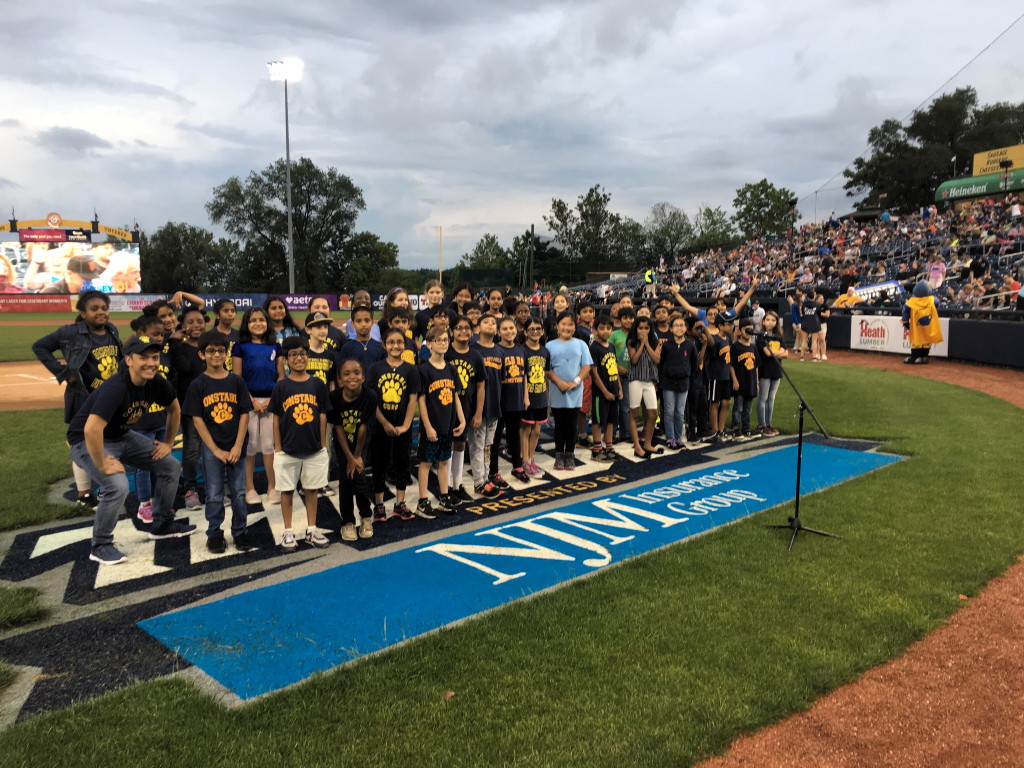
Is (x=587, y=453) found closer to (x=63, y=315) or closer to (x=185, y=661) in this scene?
(x=185, y=661)

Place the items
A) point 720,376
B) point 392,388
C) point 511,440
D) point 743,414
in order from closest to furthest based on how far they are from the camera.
A: point 392,388 < point 511,440 < point 720,376 < point 743,414

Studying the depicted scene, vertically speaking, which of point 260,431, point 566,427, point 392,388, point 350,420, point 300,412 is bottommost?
point 566,427

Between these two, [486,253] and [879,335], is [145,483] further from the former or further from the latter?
[486,253]

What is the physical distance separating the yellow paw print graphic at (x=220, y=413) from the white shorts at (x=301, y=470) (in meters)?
0.50

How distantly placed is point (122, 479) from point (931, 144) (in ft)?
230

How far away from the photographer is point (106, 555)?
504 cm

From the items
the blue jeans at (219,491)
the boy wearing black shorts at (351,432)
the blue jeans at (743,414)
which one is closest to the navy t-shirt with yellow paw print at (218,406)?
the blue jeans at (219,491)

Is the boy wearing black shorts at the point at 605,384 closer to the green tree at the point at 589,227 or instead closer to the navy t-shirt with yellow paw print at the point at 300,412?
the navy t-shirt with yellow paw print at the point at 300,412

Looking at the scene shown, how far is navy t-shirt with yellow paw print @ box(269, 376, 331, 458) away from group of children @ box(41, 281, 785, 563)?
0.04ft

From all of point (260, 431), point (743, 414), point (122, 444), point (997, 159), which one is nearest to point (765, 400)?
point (743, 414)

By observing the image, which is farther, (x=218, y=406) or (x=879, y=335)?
(x=879, y=335)

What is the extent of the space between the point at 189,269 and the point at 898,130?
6894 cm

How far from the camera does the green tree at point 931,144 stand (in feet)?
185

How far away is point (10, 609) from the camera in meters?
4.20
